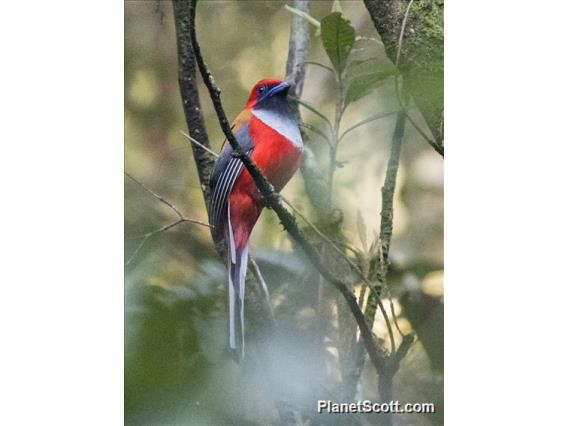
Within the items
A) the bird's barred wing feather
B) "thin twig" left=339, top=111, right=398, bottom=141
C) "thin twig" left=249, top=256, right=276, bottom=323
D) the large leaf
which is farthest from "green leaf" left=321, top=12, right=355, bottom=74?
"thin twig" left=249, top=256, right=276, bottom=323

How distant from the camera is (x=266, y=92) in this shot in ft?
5.85

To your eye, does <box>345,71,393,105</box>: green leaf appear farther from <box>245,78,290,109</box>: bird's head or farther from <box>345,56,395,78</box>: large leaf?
<box>245,78,290,109</box>: bird's head

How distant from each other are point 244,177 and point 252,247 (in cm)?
15

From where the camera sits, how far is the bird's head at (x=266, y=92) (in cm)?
178

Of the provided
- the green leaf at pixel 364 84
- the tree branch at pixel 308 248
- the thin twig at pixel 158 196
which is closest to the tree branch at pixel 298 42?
the green leaf at pixel 364 84

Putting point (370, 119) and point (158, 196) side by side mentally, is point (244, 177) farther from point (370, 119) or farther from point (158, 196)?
point (370, 119)

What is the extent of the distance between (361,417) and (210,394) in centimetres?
33

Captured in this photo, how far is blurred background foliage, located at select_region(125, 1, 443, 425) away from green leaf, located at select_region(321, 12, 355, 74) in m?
0.02

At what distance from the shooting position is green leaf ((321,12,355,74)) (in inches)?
68.7

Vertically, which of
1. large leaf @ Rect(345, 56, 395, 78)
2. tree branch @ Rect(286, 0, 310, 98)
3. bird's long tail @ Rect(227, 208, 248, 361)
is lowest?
bird's long tail @ Rect(227, 208, 248, 361)

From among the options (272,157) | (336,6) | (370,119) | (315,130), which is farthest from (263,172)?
(336,6)

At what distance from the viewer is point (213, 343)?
1786mm

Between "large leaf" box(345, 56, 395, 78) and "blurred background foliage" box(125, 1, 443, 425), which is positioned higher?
"large leaf" box(345, 56, 395, 78)

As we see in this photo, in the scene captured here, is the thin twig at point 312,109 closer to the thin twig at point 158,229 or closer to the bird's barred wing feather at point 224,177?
the bird's barred wing feather at point 224,177
